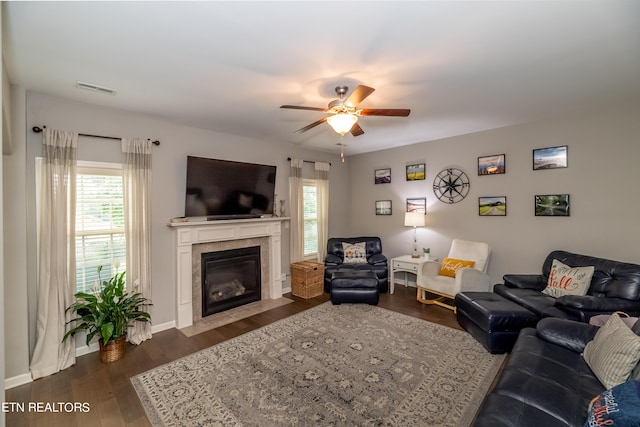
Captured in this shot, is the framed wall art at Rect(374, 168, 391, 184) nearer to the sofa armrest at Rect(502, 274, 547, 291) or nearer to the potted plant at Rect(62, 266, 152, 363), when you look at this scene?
the sofa armrest at Rect(502, 274, 547, 291)

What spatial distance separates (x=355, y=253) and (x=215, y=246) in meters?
2.54

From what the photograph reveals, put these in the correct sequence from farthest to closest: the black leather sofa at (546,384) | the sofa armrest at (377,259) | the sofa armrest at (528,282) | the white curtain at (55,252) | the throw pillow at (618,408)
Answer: the sofa armrest at (377,259) < the sofa armrest at (528,282) < the white curtain at (55,252) < the black leather sofa at (546,384) < the throw pillow at (618,408)

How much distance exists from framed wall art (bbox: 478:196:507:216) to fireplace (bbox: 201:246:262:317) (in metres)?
3.70

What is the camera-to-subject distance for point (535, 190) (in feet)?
12.8

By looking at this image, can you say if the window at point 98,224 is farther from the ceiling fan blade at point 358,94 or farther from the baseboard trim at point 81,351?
the ceiling fan blade at point 358,94

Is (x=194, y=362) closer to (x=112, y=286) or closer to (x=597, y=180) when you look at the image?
(x=112, y=286)

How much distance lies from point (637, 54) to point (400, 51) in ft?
6.11

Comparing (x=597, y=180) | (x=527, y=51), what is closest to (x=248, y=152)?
(x=527, y=51)

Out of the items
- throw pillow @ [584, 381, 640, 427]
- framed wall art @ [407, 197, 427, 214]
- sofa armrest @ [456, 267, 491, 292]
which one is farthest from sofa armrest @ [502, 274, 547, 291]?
throw pillow @ [584, 381, 640, 427]

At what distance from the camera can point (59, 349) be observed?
8.98 feet

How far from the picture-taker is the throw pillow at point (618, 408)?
3.95 ft

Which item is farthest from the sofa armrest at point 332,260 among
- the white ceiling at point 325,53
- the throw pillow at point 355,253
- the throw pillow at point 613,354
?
the throw pillow at point 613,354

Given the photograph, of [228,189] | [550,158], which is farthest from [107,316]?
[550,158]

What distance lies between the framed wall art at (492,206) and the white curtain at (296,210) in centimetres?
303
